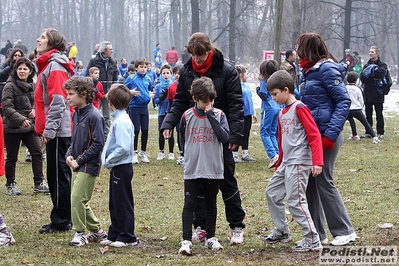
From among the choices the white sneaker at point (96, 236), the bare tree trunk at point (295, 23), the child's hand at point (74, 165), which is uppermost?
the bare tree trunk at point (295, 23)

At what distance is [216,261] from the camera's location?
595 cm

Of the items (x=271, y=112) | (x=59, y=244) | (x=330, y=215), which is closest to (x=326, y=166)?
(x=330, y=215)

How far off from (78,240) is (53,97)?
160 cm

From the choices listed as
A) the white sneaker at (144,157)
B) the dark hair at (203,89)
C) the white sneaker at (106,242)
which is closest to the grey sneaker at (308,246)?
the dark hair at (203,89)

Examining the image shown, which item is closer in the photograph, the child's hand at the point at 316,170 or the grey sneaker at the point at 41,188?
the child's hand at the point at 316,170

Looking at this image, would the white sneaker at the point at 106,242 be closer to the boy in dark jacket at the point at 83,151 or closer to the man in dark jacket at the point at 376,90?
the boy in dark jacket at the point at 83,151

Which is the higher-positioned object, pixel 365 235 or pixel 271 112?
pixel 271 112

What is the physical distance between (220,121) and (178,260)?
134 centimetres

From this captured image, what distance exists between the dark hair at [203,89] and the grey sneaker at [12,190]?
465 centimetres

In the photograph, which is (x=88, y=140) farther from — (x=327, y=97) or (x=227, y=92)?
(x=327, y=97)

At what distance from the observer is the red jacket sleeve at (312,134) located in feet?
20.0

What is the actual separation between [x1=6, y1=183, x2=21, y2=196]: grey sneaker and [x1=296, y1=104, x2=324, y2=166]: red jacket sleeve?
5281 mm

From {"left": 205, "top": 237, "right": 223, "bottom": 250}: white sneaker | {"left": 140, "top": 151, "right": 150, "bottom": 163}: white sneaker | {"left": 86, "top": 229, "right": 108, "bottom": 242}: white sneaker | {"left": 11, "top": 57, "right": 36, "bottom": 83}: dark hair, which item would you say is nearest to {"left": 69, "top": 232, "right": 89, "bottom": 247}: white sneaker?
{"left": 86, "top": 229, "right": 108, "bottom": 242}: white sneaker

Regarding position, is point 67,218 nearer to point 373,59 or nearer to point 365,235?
point 365,235
